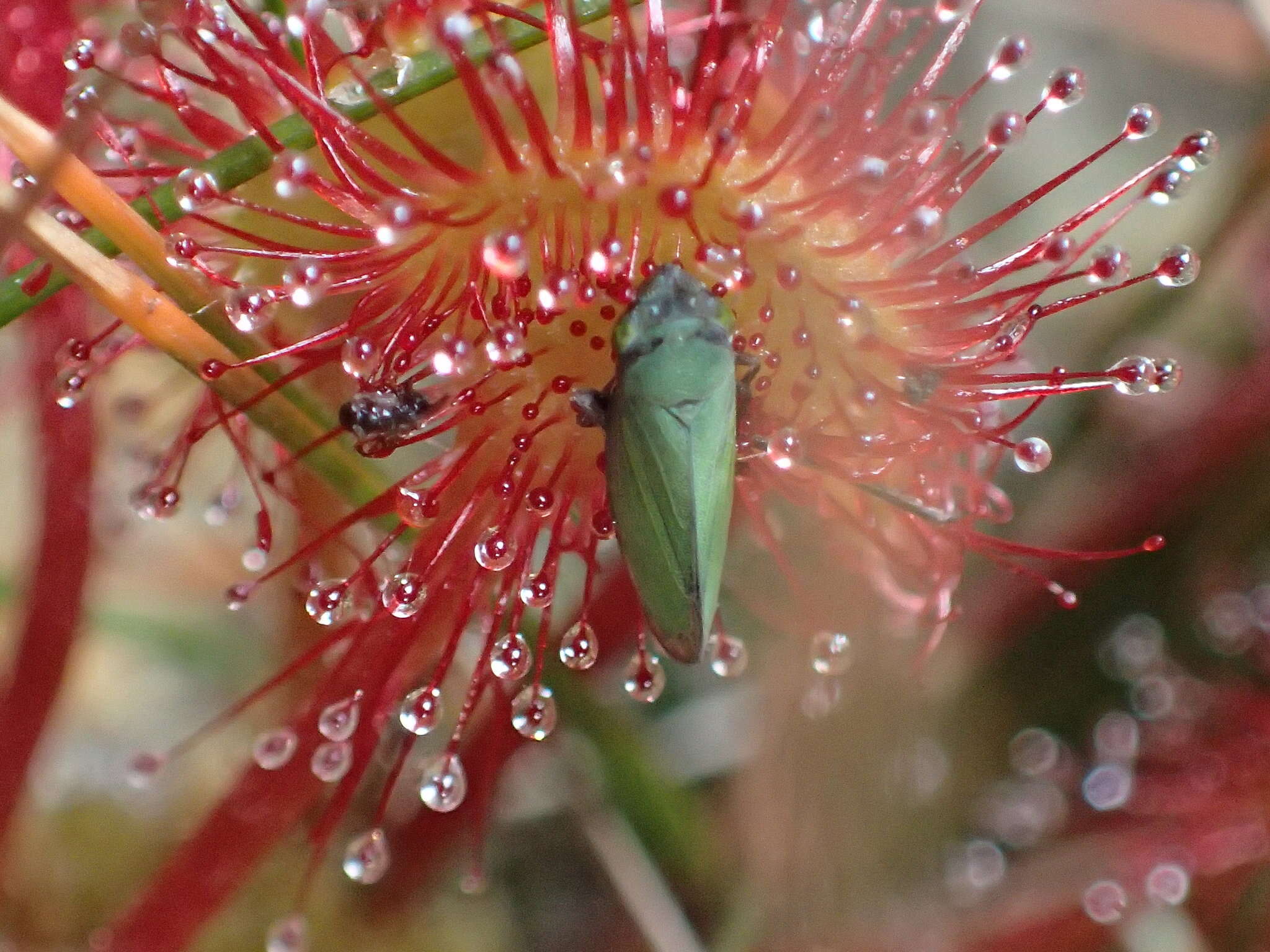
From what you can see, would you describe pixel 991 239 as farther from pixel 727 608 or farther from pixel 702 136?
pixel 702 136

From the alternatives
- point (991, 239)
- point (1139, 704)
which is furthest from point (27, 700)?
point (991, 239)

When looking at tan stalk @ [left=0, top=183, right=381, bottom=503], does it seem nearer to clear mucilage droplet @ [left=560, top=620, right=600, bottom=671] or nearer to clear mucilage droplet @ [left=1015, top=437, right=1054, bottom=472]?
clear mucilage droplet @ [left=560, top=620, right=600, bottom=671]

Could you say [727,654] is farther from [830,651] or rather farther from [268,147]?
[268,147]

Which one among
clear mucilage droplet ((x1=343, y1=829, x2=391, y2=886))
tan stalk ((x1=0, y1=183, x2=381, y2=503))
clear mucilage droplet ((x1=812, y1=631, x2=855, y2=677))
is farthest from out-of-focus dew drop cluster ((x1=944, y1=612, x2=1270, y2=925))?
tan stalk ((x1=0, y1=183, x2=381, y2=503))

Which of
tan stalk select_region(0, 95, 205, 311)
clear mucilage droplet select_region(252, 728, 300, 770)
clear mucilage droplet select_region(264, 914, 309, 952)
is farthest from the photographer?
clear mucilage droplet select_region(264, 914, 309, 952)

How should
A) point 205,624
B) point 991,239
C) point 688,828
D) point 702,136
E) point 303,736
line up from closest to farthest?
point 702,136 < point 303,736 < point 688,828 < point 205,624 < point 991,239

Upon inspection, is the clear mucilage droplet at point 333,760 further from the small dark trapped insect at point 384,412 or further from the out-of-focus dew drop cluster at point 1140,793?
the out-of-focus dew drop cluster at point 1140,793

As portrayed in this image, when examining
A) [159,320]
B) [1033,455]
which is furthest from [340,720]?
[1033,455]

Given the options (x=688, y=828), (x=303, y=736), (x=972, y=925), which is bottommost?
(x=972, y=925)
